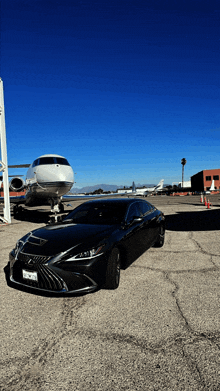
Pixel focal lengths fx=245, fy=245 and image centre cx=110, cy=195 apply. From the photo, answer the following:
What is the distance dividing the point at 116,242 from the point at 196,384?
210 cm

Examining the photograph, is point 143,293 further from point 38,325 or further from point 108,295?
point 38,325

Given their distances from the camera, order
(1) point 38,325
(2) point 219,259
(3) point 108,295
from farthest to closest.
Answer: (2) point 219,259 < (3) point 108,295 < (1) point 38,325

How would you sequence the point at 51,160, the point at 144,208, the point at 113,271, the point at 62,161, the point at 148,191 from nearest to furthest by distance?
the point at 113,271
the point at 144,208
the point at 51,160
the point at 62,161
the point at 148,191

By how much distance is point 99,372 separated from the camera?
2115 mm

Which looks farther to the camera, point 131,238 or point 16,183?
point 16,183

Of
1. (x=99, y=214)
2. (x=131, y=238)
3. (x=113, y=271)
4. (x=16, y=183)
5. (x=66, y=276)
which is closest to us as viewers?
(x=66, y=276)

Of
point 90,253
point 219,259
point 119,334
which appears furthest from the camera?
point 219,259

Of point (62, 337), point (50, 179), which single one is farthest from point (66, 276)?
point (50, 179)

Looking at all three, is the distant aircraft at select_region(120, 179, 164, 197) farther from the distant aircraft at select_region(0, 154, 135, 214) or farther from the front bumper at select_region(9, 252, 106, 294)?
the front bumper at select_region(9, 252, 106, 294)

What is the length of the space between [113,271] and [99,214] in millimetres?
1530

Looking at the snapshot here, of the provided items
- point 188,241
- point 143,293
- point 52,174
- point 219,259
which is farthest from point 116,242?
point 52,174

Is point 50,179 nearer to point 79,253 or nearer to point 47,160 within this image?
point 47,160

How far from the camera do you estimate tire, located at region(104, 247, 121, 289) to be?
357cm

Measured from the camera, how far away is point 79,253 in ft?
11.0
